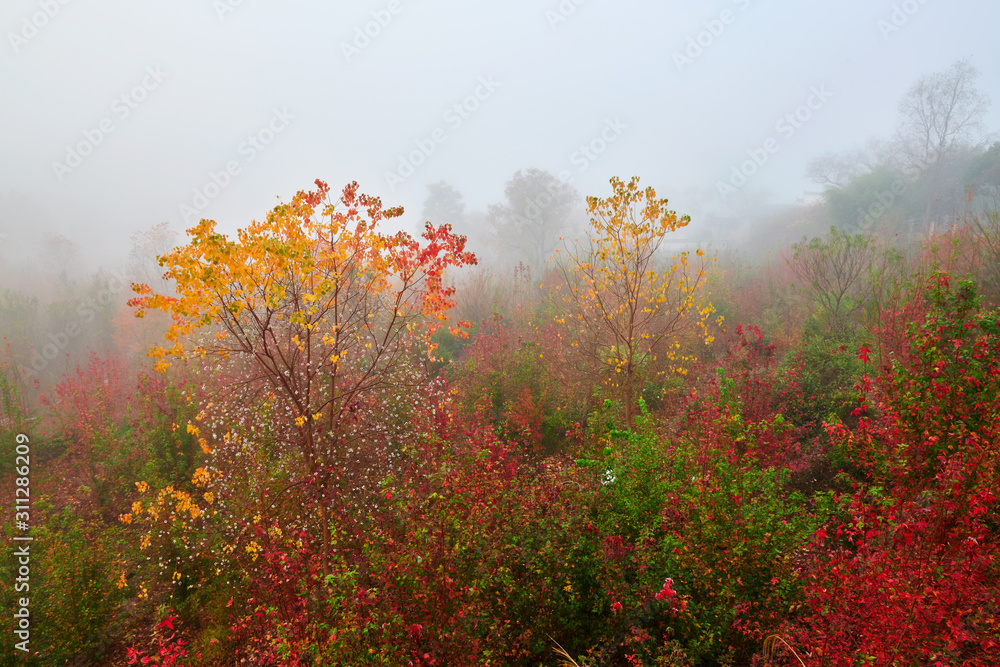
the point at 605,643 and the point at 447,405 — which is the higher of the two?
the point at 447,405

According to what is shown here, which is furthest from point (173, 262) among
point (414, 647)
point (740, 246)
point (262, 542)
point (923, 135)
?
point (740, 246)

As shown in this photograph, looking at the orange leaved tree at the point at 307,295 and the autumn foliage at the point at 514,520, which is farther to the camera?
the orange leaved tree at the point at 307,295

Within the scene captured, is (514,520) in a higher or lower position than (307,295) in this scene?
lower

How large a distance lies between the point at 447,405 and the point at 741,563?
3918mm

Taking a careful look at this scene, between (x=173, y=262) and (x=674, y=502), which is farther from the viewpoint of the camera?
(x=674, y=502)

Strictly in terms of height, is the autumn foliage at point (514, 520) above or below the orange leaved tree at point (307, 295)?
below

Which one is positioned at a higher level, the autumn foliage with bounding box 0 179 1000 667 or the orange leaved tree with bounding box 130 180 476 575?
the orange leaved tree with bounding box 130 180 476 575

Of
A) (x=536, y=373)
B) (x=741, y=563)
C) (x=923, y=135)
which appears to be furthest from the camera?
(x=923, y=135)

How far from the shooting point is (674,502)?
3.75m

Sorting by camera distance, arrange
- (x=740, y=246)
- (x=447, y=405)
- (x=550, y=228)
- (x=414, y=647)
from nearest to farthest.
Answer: (x=414, y=647) → (x=447, y=405) → (x=550, y=228) → (x=740, y=246)

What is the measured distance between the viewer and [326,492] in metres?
5.33

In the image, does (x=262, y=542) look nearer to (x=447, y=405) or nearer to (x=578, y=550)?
(x=447, y=405)

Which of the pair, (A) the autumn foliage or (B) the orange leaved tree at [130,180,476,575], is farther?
(B) the orange leaved tree at [130,180,476,575]

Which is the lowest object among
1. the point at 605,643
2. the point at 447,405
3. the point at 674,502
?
the point at 605,643
